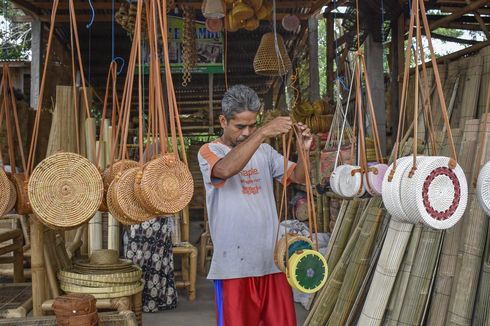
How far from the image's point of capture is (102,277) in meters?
2.45

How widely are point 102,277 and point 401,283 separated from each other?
57.8 inches

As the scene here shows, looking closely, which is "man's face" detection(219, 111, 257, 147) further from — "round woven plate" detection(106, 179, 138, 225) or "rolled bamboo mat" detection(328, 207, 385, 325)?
"rolled bamboo mat" detection(328, 207, 385, 325)

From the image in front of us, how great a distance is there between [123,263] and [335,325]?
4.09ft

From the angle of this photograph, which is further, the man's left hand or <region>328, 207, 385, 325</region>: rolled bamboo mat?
<region>328, 207, 385, 325</region>: rolled bamboo mat

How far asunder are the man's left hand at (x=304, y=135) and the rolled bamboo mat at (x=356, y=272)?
1.18 meters

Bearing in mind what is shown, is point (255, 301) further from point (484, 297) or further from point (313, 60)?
point (313, 60)

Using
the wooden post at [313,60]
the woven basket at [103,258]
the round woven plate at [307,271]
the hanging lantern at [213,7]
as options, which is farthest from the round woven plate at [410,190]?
the wooden post at [313,60]

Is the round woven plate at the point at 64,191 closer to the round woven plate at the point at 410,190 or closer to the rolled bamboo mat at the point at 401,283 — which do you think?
the round woven plate at the point at 410,190

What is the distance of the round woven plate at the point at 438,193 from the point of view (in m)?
1.55

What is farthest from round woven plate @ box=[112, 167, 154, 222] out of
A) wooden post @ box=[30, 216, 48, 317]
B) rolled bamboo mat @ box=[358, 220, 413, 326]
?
rolled bamboo mat @ box=[358, 220, 413, 326]

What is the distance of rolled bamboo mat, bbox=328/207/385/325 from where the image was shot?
2.97m

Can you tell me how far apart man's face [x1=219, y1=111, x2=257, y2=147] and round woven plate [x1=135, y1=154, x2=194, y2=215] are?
33 cm

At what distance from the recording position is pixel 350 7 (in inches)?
203

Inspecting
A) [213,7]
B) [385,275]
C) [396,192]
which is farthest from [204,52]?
[396,192]
